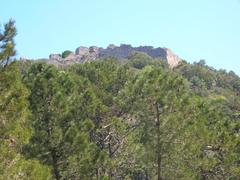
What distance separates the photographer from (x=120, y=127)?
28703 mm

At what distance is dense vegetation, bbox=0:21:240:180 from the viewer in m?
21.4

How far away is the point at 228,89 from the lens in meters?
129

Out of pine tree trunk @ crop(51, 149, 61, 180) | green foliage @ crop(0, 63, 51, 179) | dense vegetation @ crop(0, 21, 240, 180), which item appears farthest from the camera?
pine tree trunk @ crop(51, 149, 61, 180)

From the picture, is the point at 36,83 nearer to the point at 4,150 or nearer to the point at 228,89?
the point at 4,150

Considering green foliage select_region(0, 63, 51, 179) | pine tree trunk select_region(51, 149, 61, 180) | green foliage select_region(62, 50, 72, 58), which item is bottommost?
pine tree trunk select_region(51, 149, 61, 180)

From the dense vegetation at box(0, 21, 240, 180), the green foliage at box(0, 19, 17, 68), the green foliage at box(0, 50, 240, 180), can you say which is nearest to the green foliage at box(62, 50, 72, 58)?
the dense vegetation at box(0, 21, 240, 180)

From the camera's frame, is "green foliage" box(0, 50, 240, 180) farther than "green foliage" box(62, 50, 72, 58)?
No

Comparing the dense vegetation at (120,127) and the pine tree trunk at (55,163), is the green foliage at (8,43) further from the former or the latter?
the pine tree trunk at (55,163)

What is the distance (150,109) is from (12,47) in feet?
41.5

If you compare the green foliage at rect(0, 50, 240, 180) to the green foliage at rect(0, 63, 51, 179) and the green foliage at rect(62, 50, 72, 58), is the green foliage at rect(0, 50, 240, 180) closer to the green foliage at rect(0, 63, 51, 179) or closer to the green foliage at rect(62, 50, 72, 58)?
the green foliage at rect(0, 63, 51, 179)

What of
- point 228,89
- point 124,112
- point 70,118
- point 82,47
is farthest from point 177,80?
point 82,47

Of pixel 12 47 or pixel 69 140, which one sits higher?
pixel 12 47

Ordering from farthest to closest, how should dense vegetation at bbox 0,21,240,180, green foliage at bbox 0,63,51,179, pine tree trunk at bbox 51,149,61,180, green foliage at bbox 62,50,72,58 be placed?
green foliage at bbox 62,50,72,58, pine tree trunk at bbox 51,149,61,180, dense vegetation at bbox 0,21,240,180, green foliage at bbox 0,63,51,179

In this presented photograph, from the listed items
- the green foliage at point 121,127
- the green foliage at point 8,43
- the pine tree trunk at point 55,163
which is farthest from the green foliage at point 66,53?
the green foliage at point 8,43
